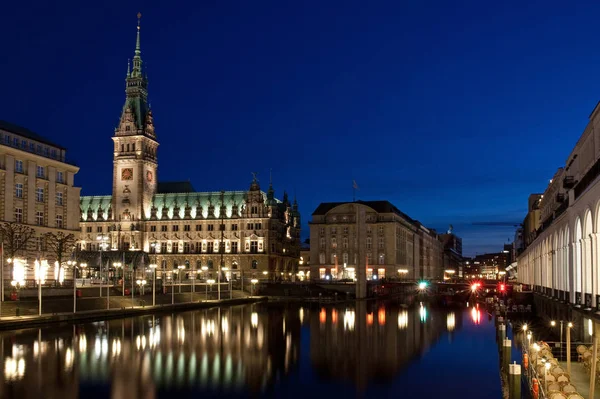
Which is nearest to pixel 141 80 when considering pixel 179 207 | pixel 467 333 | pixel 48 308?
pixel 179 207

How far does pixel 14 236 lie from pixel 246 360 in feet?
210

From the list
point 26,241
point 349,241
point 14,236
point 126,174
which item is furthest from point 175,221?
point 14,236

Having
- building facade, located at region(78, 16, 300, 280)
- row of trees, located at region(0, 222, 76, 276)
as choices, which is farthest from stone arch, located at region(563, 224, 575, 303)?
building facade, located at region(78, 16, 300, 280)

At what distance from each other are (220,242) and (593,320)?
15723cm

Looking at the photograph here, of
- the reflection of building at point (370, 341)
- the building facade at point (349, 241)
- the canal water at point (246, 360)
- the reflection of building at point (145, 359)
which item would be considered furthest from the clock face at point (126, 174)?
the reflection of building at point (145, 359)

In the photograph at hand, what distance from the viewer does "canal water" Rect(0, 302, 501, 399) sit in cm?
3644

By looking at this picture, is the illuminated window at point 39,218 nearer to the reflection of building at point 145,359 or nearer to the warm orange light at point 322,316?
the reflection of building at point 145,359

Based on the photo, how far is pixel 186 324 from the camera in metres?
74.2

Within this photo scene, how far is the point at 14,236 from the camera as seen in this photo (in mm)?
98250

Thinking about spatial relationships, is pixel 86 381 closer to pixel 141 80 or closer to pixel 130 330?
pixel 130 330

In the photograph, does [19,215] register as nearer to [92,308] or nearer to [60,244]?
[60,244]

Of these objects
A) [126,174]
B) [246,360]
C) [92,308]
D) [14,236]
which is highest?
[126,174]

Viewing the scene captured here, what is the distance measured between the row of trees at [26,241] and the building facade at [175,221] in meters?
74.9

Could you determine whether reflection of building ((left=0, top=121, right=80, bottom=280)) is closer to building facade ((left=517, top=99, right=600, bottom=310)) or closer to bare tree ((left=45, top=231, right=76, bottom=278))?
bare tree ((left=45, top=231, right=76, bottom=278))
